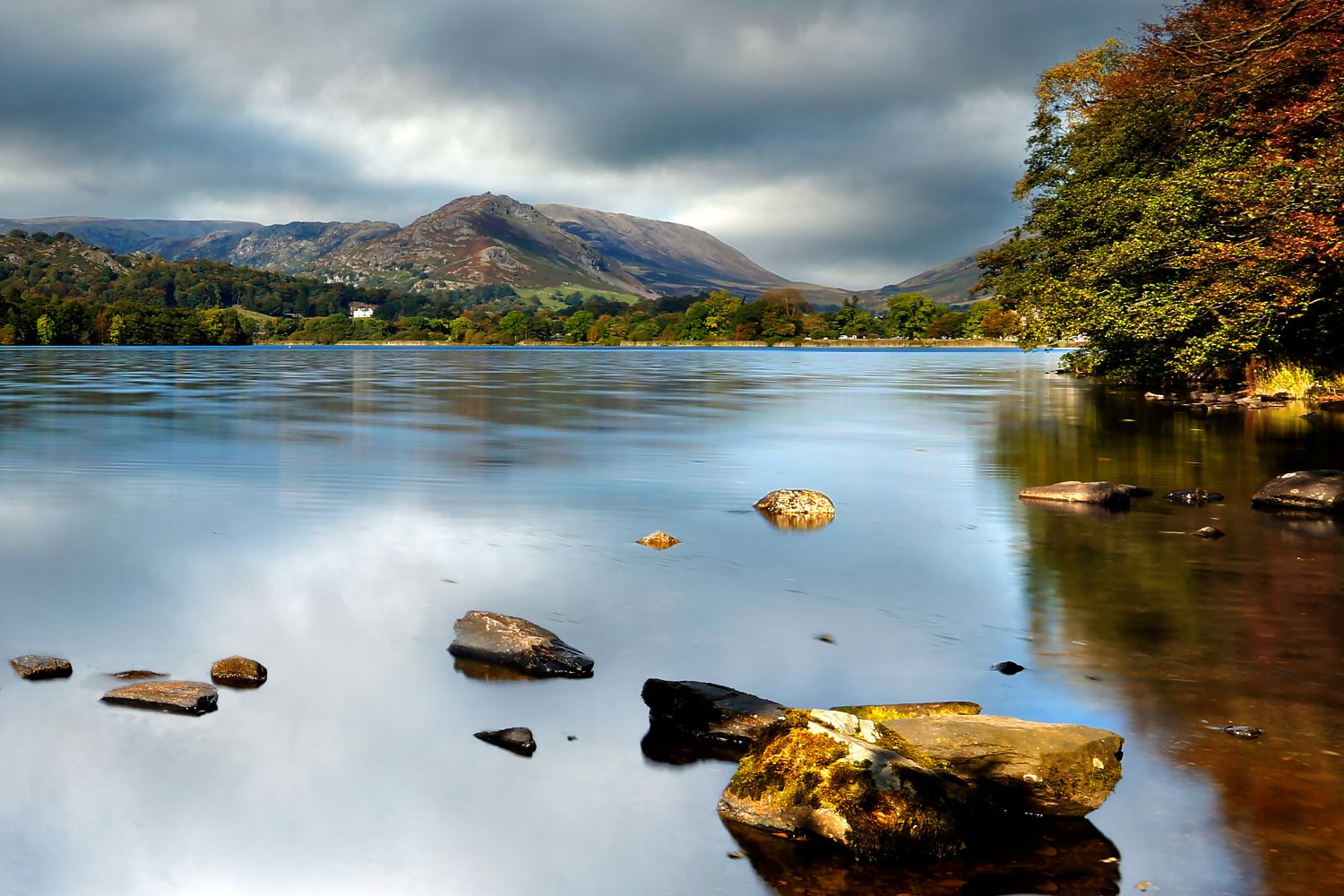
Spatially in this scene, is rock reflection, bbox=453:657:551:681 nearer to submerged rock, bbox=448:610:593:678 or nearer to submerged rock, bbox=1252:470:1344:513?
submerged rock, bbox=448:610:593:678

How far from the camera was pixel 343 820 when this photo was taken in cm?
688

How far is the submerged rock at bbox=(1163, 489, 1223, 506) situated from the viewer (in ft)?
65.5

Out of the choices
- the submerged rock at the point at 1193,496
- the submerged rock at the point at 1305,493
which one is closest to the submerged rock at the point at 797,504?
the submerged rock at the point at 1193,496

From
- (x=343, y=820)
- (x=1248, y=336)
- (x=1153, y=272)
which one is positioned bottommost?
(x=343, y=820)

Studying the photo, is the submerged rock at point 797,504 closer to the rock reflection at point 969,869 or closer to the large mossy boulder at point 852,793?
the large mossy boulder at point 852,793

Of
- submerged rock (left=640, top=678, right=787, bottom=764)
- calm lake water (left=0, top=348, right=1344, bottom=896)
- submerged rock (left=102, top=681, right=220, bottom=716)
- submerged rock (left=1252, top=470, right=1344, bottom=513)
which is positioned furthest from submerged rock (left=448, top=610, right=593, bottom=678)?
submerged rock (left=1252, top=470, right=1344, bottom=513)

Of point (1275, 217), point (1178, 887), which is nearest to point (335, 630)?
point (1178, 887)

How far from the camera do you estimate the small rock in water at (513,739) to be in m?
7.90

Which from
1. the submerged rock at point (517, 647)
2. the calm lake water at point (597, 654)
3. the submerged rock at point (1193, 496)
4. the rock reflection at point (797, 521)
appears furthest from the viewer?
the submerged rock at point (1193, 496)

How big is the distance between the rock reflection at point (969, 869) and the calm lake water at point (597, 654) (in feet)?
0.10

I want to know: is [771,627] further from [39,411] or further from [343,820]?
[39,411]

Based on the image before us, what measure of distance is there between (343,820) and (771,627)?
18.5 ft

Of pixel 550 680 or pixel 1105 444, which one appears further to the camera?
pixel 1105 444

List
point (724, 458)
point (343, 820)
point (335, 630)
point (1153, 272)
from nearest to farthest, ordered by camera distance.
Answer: point (343, 820) → point (335, 630) → point (724, 458) → point (1153, 272)
